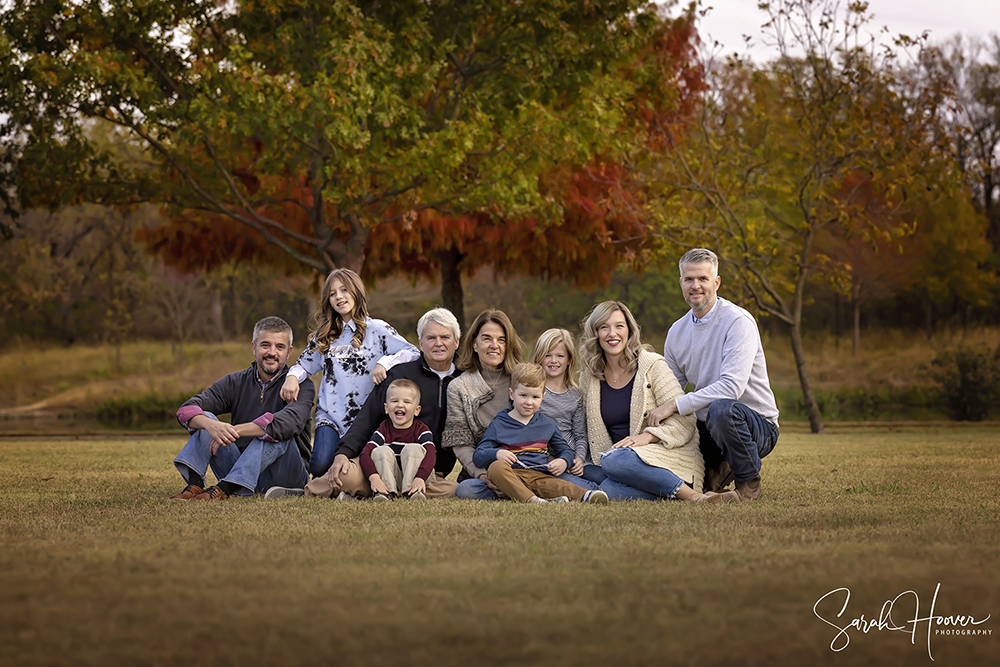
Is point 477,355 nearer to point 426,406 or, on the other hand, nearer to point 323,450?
point 426,406

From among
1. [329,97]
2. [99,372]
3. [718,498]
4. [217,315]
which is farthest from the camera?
[217,315]

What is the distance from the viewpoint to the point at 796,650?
9.30 ft

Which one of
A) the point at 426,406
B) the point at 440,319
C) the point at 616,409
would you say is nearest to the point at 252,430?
the point at 426,406

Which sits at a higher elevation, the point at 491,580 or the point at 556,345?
the point at 556,345

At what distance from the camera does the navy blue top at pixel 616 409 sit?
6473 millimetres

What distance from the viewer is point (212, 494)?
255 inches

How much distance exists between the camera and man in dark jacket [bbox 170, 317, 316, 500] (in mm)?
6508

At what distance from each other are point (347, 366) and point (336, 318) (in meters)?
0.38

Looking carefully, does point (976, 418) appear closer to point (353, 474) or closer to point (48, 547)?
point (353, 474)

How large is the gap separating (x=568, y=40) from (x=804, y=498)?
837 cm

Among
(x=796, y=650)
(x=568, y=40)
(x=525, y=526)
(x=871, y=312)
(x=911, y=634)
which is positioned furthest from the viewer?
(x=871, y=312)

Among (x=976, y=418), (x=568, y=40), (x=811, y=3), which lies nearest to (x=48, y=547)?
(x=568, y=40)

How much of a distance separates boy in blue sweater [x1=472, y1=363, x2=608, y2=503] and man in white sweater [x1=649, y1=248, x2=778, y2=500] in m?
0.69
